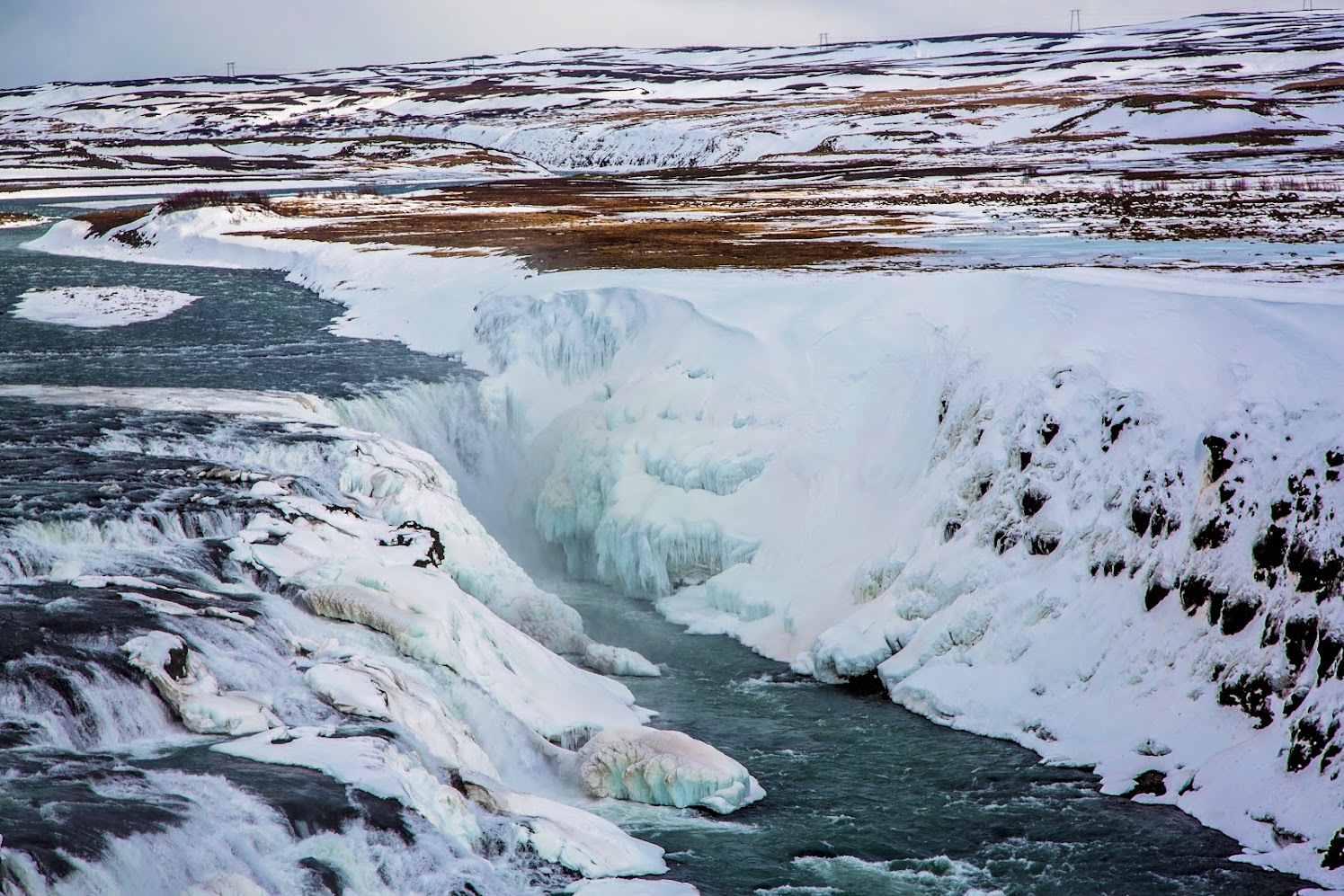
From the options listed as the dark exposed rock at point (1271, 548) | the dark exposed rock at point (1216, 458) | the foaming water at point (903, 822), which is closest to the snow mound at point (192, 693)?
the foaming water at point (903, 822)

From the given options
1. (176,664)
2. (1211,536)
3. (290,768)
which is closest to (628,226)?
(1211,536)

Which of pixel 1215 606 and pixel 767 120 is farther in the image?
pixel 767 120

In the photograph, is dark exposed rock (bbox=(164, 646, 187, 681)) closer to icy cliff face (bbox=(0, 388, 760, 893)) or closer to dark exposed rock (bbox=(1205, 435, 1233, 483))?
icy cliff face (bbox=(0, 388, 760, 893))

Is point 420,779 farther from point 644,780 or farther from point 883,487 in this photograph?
point 883,487

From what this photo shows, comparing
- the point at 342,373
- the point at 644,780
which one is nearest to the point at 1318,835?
the point at 644,780

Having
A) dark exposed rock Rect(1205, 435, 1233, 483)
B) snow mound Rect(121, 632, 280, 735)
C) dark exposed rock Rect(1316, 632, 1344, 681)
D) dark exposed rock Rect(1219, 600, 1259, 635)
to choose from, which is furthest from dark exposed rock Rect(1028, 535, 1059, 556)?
snow mound Rect(121, 632, 280, 735)

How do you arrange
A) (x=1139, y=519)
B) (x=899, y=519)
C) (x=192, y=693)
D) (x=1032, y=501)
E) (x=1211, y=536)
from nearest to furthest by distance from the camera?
(x=192, y=693) < (x=1211, y=536) < (x=1139, y=519) < (x=1032, y=501) < (x=899, y=519)

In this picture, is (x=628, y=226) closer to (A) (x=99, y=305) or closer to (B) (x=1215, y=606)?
(A) (x=99, y=305)
